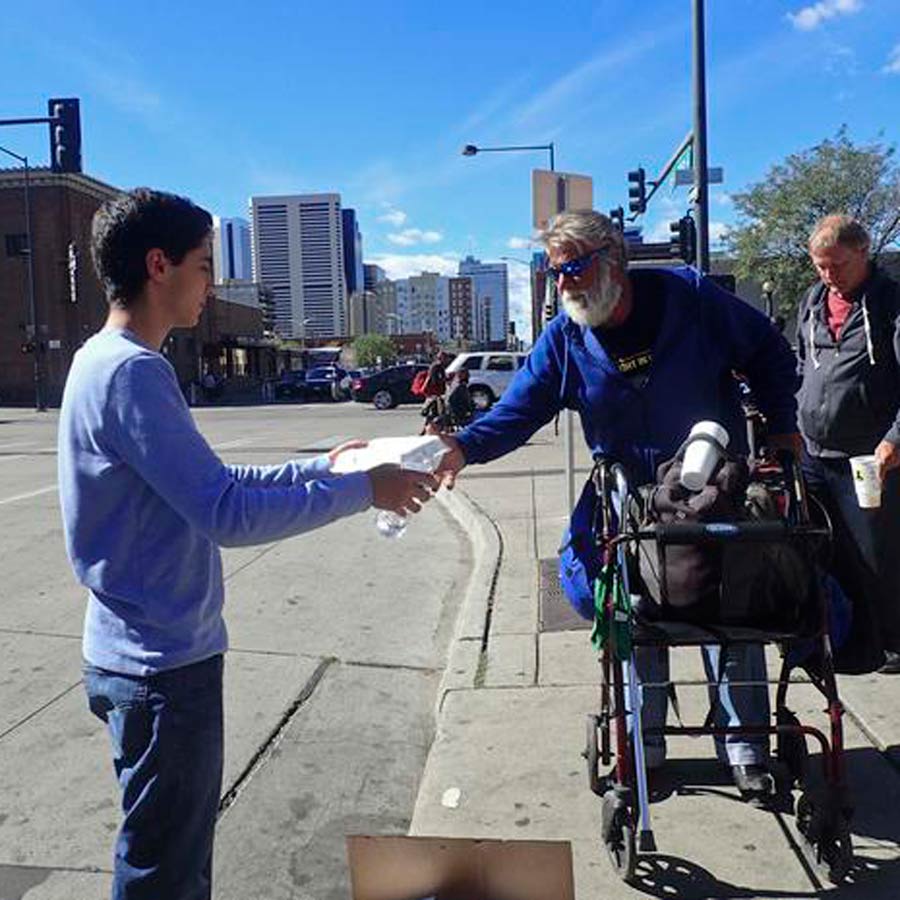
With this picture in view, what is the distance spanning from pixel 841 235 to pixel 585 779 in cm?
232

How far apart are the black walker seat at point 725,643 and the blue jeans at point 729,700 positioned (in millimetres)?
238

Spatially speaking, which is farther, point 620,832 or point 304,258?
point 304,258

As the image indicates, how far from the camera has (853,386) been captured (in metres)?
4.14

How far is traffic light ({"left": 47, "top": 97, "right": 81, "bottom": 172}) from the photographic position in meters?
19.0

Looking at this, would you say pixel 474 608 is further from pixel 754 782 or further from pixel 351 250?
pixel 351 250

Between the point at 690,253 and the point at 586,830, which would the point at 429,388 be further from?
the point at 586,830

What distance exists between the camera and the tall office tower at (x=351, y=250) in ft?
499

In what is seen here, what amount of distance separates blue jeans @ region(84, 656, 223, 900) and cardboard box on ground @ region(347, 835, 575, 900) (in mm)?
405

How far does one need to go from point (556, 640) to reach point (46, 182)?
49278mm

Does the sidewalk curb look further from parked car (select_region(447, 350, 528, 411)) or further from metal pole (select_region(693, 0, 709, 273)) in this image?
parked car (select_region(447, 350, 528, 411))

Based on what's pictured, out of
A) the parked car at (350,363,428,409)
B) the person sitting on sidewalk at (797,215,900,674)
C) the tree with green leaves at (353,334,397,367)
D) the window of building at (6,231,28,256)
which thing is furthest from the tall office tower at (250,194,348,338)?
the person sitting on sidewalk at (797,215,900,674)

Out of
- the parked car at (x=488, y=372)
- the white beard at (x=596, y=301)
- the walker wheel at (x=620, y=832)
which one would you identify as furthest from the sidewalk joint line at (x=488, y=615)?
the parked car at (x=488, y=372)

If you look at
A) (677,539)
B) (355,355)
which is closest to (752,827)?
(677,539)

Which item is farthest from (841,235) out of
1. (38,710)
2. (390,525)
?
(38,710)
